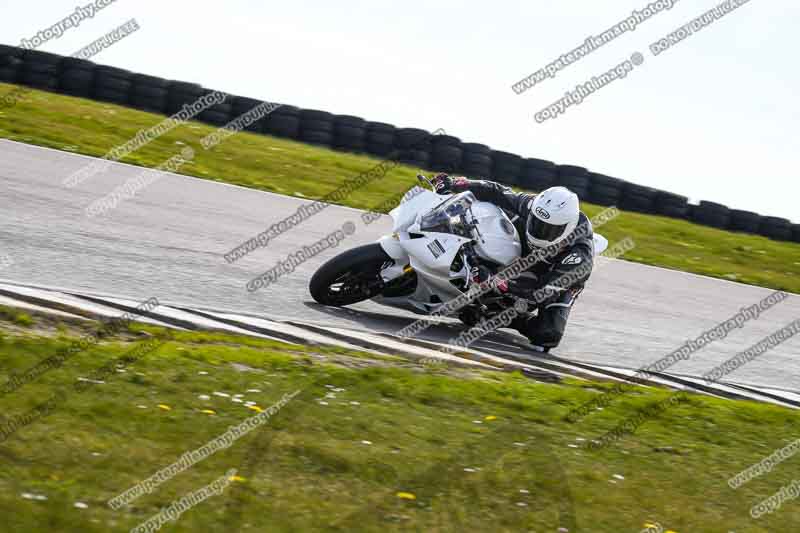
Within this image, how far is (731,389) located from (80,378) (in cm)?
556

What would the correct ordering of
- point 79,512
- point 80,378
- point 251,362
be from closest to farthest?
point 79,512 → point 80,378 → point 251,362

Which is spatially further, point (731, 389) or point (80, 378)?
point (731, 389)

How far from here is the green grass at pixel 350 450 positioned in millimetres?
4469

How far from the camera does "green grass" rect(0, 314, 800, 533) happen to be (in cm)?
447

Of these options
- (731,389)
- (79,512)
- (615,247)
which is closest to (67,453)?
(79,512)

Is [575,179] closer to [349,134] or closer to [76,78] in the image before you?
[349,134]

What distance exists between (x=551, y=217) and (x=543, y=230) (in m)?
0.12

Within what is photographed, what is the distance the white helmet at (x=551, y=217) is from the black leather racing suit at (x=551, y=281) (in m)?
0.18

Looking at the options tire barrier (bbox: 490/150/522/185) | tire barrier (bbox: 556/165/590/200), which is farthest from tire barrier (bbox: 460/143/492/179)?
tire barrier (bbox: 556/165/590/200)

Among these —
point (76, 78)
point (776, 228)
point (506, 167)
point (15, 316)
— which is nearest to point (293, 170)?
point (506, 167)

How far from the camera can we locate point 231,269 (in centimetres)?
899

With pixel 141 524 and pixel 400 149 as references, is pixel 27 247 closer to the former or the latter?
pixel 141 524

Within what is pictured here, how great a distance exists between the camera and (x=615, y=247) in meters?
15.8

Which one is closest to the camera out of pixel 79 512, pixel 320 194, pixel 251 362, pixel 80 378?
pixel 79 512
